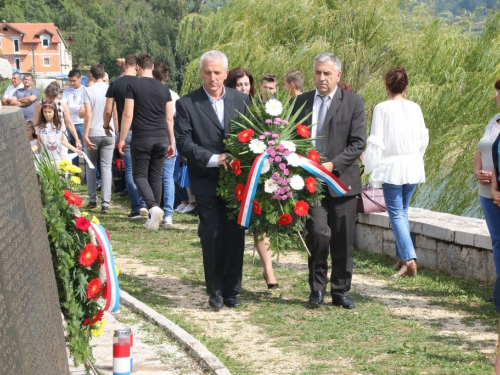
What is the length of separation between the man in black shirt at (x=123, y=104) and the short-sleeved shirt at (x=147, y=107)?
0.60ft

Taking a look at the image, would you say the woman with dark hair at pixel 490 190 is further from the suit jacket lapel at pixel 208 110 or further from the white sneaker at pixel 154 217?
the white sneaker at pixel 154 217

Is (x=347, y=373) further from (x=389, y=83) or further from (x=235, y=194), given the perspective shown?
(x=389, y=83)

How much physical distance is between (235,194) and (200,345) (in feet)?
5.33

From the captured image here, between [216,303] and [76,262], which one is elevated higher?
[76,262]

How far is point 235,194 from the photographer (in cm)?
733

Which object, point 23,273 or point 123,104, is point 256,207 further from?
point 123,104

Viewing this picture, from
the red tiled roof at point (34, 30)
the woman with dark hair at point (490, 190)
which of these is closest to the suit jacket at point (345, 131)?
the woman with dark hair at point (490, 190)

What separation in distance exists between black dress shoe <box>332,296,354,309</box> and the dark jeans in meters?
4.20

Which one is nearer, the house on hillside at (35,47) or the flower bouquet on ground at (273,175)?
the flower bouquet on ground at (273,175)

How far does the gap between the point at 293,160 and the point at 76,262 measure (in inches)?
93.4

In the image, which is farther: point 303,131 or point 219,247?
point 219,247

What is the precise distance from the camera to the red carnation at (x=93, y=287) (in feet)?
17.6

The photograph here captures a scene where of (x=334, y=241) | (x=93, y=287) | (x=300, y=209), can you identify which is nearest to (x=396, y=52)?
(x=334, y=241)

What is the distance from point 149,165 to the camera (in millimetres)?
11664
